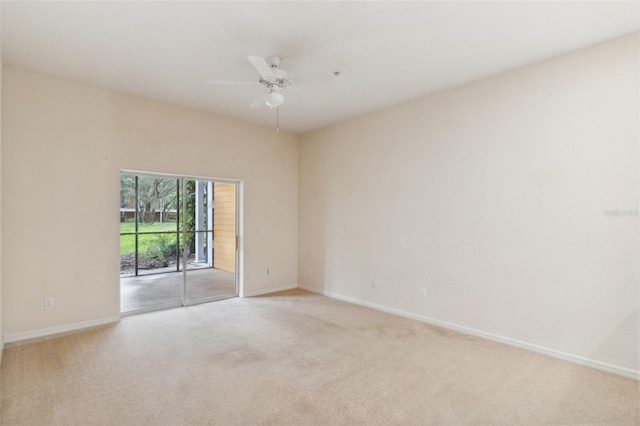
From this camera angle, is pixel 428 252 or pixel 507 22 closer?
pixel 507 22

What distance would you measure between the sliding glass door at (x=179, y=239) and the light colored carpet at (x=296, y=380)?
134 centimetres

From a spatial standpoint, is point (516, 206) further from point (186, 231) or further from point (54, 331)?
point (54, 331)

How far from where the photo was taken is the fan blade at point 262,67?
7.91ft

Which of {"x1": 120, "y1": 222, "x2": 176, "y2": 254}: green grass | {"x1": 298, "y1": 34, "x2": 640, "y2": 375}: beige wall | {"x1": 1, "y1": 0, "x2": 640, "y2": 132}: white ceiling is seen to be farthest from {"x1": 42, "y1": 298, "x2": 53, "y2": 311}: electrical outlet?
{"x1": 298, "y1": 34, "x2": 640, "y2": 375}: beige wall

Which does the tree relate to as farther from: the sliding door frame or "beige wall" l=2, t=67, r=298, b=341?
"beige wall" l=2, t=67, r=298, b=341

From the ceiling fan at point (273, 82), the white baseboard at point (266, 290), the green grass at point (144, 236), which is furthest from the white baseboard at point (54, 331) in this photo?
the ceiling fan at point (273, 82)

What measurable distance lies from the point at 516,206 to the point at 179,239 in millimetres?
4891

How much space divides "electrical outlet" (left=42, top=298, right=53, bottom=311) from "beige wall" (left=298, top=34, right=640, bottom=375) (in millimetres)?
3882

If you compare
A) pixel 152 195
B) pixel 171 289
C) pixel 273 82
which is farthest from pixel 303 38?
pixel 171 289

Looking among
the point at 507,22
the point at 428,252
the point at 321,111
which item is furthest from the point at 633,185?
the point at 321,111

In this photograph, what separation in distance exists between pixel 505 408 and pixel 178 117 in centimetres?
495

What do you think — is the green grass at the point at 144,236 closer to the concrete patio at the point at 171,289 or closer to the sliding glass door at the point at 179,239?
the sliding glass door at the point at 179,239

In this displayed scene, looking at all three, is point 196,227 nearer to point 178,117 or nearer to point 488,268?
point 178,117

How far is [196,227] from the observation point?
515 centimetres
